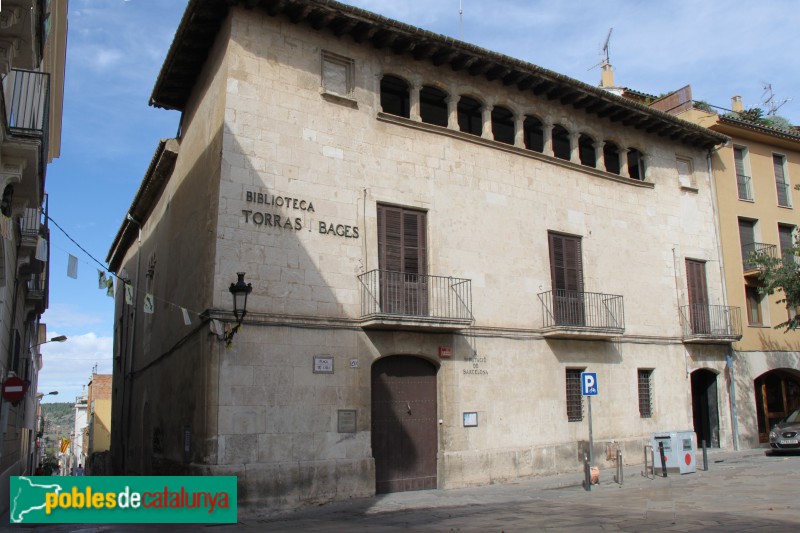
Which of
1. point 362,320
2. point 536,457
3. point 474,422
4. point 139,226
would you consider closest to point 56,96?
point 139,226

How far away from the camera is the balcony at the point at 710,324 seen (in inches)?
831

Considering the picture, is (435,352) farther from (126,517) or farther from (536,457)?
(126,517)

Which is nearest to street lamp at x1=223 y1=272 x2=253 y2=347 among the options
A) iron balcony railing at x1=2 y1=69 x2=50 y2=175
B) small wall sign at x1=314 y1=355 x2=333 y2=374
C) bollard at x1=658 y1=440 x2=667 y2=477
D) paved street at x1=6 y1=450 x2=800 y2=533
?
small wall sign at x1=314 y1=355 x2=333 y2=374

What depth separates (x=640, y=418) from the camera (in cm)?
1961

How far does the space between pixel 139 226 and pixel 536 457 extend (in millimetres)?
17562

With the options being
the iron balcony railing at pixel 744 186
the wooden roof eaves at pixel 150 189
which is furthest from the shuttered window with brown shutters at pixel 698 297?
the wooden roof eaves at pixel 150 189

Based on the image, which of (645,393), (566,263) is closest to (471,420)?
(566,263)

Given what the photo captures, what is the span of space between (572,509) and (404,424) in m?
4.62

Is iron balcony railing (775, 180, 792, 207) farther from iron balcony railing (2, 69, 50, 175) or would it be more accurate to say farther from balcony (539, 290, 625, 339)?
iron balcony railing (2, 69, 50, 175)

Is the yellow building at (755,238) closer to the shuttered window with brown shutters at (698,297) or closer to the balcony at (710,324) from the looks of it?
the balcony at (710,324)

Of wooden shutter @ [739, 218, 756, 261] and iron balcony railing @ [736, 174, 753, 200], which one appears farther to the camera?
iron balcony railing @ [736, 174, 753, 200]

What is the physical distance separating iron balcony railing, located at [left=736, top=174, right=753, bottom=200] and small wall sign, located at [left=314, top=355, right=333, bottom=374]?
17.5 meters

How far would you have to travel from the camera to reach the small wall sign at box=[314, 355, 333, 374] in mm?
14297

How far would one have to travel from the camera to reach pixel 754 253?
2219 cm
